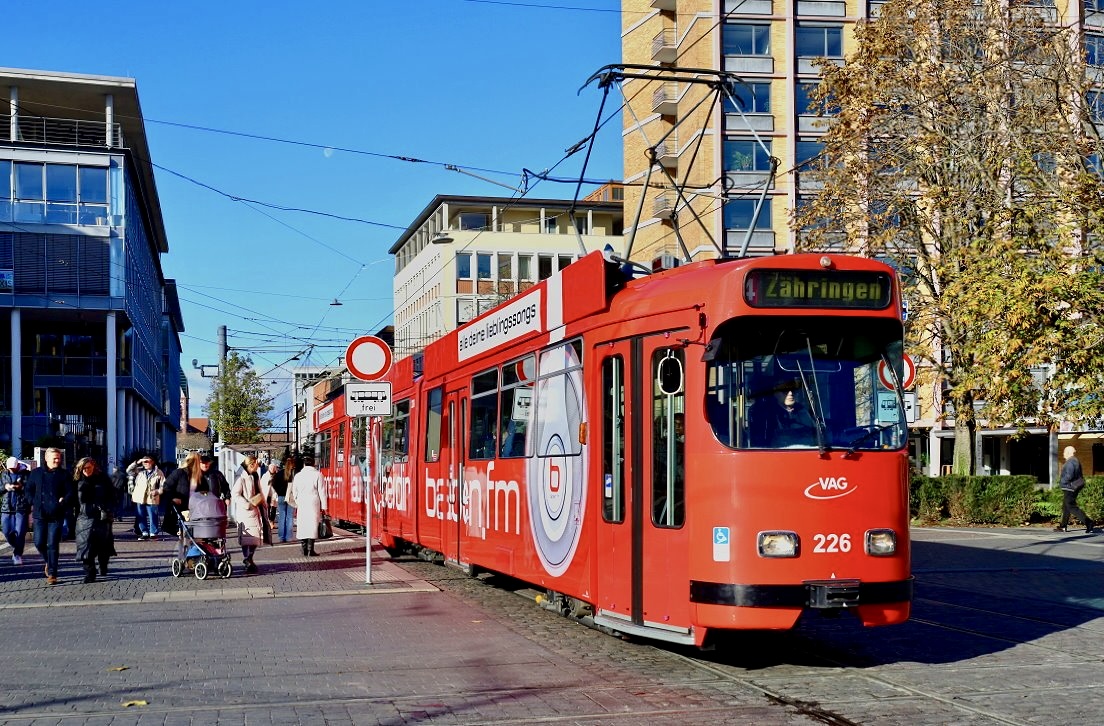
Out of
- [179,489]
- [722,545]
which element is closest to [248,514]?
[179,489]

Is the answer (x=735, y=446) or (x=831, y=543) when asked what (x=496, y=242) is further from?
(x=831, y=543)

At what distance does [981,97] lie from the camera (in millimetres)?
27281

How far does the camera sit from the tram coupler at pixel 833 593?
8969mm

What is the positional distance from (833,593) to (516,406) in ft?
16.2

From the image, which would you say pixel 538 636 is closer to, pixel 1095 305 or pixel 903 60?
pixel 1095 305

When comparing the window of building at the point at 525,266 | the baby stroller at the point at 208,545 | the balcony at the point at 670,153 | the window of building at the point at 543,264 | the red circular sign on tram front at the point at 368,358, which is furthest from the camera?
the window of building at the point at 543,264

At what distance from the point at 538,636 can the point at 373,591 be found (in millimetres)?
4515

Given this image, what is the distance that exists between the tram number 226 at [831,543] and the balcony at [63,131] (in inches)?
1819

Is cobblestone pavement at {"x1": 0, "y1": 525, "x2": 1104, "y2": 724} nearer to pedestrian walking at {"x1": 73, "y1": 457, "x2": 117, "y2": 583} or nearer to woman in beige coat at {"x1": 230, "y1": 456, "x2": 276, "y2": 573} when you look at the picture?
pedestrian walking at {"x1": 73, "y1": 457, "x2": 117, "y2": 583}

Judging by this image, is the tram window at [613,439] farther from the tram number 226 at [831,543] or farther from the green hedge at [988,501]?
the green hedge at [988,501]

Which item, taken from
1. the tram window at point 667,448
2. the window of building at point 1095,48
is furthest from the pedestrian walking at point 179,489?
the window of building at point 1095,48

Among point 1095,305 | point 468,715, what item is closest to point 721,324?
point 468,715

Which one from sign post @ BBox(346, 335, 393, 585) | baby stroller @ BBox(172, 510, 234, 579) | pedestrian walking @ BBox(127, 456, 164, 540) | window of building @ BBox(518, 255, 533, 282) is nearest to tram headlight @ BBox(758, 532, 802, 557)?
sign post @ BBox(346, 335, 393, 585)

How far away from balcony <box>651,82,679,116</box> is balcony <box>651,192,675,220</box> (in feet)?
12.7
